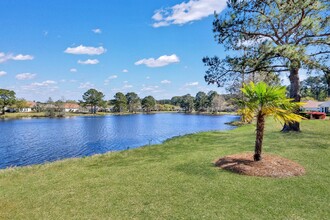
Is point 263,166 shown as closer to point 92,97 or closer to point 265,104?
point 265,104

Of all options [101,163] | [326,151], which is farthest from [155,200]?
[326,151]

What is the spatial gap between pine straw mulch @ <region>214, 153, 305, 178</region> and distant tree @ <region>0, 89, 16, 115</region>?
105611mm

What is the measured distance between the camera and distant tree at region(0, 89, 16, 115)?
312 ft

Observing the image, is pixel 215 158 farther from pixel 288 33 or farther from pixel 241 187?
pixel 288 33

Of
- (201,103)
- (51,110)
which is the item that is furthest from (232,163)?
(201,103)

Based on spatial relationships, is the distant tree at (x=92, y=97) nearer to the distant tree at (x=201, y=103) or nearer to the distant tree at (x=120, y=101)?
the distant tree at (x=120, y=101)

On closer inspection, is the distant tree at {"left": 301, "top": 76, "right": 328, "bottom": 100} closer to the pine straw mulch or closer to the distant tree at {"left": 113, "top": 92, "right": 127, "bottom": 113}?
the distant tree at {"left": 113, "top": 92, "right": 127, "bottom": 113}

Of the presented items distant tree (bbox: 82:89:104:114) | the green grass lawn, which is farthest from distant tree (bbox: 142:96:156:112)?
the green grass lawn

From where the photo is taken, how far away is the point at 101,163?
37.2 feet

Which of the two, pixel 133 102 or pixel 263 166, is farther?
pixel 133 102

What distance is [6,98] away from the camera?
316 feet

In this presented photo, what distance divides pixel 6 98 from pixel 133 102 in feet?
212

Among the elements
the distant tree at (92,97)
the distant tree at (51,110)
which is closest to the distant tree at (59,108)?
the distant tree at (51,110)

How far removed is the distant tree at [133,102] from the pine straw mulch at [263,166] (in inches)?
5362
